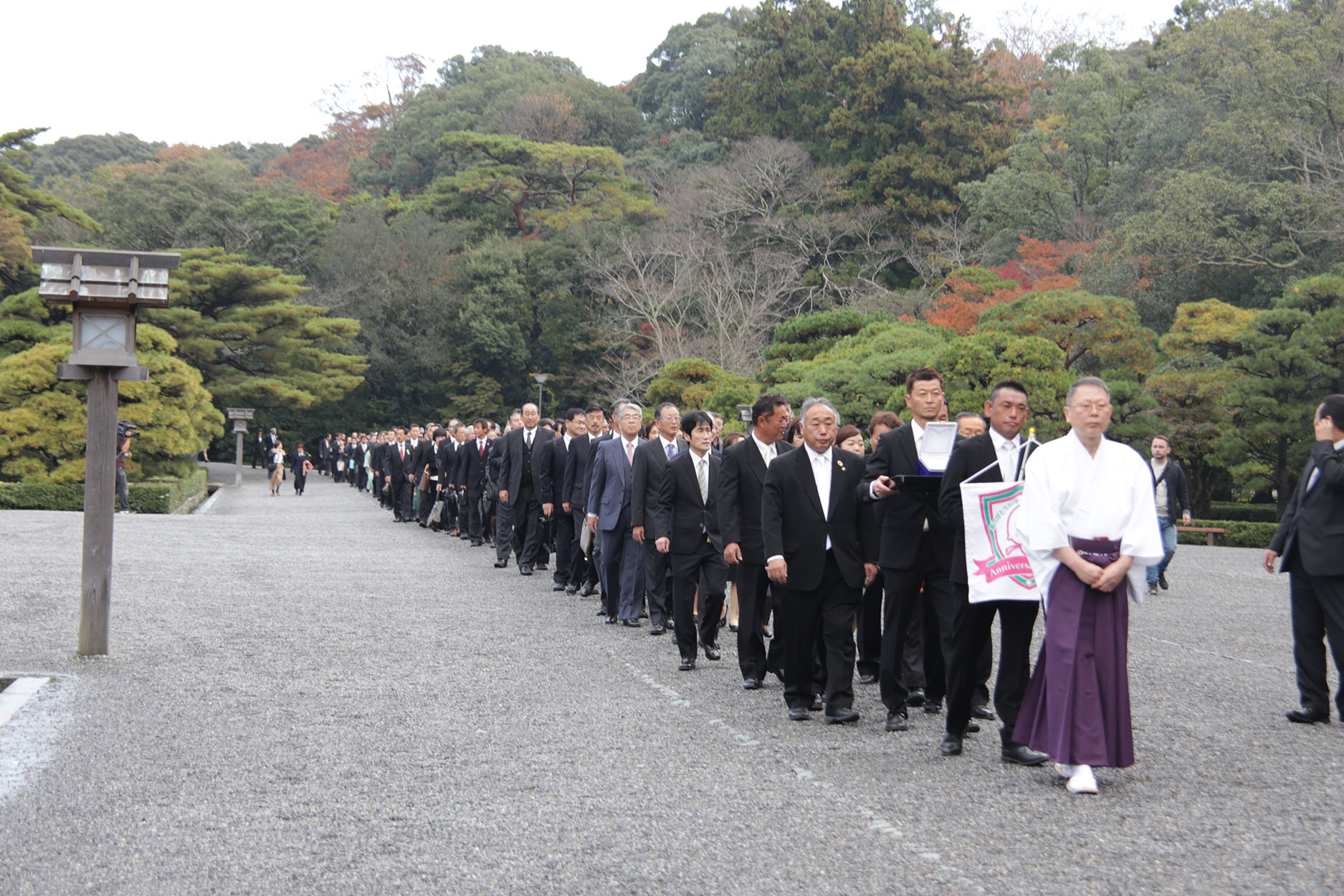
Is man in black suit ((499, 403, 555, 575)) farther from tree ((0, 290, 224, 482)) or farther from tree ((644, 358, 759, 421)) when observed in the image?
tree ((644, 358, 759, 421))

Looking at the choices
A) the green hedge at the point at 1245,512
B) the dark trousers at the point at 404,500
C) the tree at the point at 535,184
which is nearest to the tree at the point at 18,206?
the dark trousers at the point at 404,500

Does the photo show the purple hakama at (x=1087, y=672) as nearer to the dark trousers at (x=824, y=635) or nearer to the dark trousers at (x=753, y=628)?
the dark trousers at (x=824, y=635)

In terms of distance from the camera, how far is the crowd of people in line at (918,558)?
199 inches

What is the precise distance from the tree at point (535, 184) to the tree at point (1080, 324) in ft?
77.8

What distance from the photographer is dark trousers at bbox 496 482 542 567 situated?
45.5 ft

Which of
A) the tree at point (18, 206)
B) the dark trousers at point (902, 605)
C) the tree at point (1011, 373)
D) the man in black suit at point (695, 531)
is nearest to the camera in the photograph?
the dark trousers at point (902, 605)

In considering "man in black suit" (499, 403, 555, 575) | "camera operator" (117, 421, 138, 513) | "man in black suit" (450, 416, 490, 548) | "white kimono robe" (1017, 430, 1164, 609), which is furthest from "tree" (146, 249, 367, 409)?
"white kimono robe" (1017, 430, 1164, 609)

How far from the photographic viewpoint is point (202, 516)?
73.2 feet

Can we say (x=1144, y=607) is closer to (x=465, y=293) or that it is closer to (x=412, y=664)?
(x=412, y=664)

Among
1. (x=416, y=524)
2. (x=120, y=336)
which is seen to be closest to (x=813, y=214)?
(x=416, y=524)

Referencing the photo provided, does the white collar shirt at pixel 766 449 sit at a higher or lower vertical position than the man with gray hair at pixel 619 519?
higher

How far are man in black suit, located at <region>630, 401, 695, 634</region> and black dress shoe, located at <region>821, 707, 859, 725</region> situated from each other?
3279 millimetres

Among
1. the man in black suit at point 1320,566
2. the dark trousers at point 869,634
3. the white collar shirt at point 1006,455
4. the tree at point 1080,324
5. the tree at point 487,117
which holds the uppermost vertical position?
the tree at point 487,117

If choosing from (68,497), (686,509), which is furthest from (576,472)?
(68,497)
